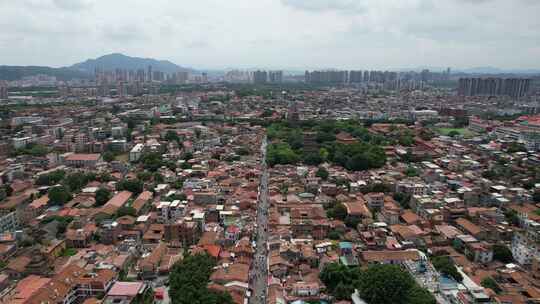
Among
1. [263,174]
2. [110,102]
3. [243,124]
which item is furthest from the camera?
[110,102]

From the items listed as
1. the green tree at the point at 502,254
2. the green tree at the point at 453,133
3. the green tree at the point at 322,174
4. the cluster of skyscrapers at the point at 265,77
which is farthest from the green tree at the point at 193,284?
the cluster of skyscrapers at the point at 265,77

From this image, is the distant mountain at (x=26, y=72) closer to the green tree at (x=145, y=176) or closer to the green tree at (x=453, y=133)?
the green tree at (x=145, y=176)

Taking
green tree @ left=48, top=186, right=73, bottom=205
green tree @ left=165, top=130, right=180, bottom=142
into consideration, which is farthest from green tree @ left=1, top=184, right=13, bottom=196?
green tree @ left=165, top=130, right=180, bottom=142

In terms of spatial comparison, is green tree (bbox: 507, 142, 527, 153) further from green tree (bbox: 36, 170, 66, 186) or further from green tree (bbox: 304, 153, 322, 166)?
green tree (bbox: 36, 170, 66, 186)

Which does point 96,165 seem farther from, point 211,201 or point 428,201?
point 428,201

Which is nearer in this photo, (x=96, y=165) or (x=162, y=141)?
(x=96, y=165)

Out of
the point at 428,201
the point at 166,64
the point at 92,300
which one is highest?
the point at 166,64

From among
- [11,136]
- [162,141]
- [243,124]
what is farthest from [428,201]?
[11,136]
